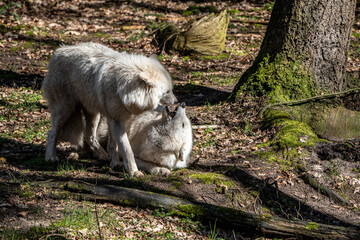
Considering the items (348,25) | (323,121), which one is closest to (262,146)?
(323,121)

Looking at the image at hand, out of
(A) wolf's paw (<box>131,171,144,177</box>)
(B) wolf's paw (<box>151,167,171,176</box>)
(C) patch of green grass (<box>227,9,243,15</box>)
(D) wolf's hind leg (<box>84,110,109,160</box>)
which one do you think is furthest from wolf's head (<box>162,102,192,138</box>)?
(C) patch of green grass (<box>227,9,243,15</box>)

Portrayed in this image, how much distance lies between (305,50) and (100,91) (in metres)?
3.89

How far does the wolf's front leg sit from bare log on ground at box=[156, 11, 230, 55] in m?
7.30

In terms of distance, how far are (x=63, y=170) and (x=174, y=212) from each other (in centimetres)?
208

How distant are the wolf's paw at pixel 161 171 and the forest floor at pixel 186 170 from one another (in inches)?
5.3

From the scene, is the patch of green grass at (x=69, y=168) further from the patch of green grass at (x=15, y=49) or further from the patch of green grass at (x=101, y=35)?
the patch of green grass at (x=101, y=35)

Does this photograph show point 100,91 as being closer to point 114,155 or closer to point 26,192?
point 114,155

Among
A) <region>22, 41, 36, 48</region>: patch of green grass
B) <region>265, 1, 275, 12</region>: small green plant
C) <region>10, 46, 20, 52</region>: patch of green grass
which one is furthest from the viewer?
<region>265, 1, 275, 12</region>: small green plant

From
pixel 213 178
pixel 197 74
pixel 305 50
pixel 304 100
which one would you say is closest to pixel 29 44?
pixel 197 74

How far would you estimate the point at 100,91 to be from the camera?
5766 millimetres

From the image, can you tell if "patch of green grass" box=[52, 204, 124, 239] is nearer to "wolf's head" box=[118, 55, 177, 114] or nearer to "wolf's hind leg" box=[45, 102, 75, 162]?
"wolf's head" box=[118, 55, 177, 114]

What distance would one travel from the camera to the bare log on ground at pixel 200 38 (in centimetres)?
1262

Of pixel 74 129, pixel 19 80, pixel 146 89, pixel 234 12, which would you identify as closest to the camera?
pixel 146 89

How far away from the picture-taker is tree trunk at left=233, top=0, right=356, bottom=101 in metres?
7.02
